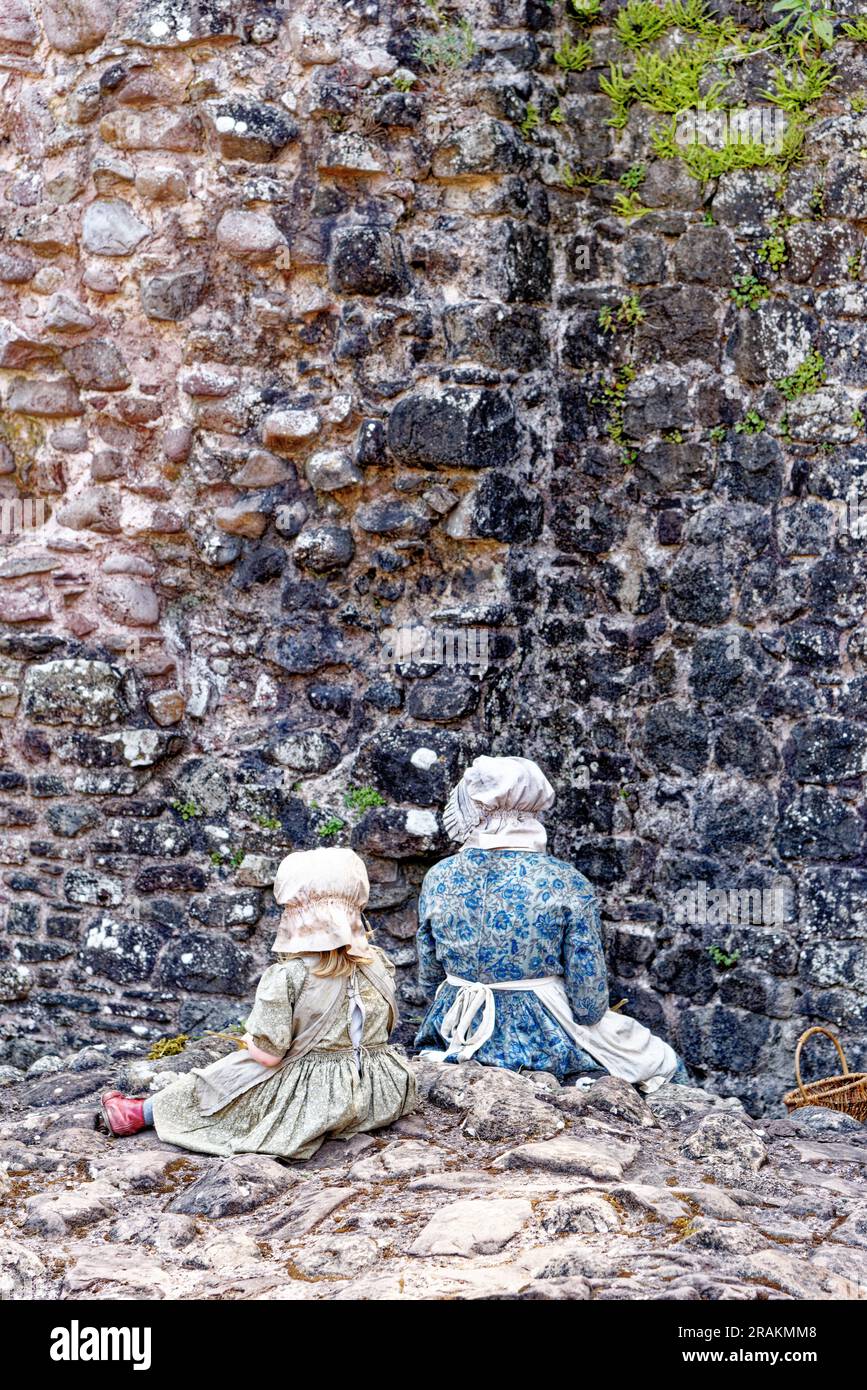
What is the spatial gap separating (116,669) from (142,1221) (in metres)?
2.41

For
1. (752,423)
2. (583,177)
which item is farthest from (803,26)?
(752,423)

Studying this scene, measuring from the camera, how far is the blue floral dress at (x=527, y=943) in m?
4.63

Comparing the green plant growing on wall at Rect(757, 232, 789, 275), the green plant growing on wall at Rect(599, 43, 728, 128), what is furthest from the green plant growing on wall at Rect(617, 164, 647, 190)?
the green plant growing on wall at Rect(757, 232, 789, 275)

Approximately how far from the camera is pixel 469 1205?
139 inches

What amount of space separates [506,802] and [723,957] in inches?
43.7

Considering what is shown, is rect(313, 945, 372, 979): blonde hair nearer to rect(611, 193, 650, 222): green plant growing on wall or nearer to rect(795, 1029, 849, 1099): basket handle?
rect(795, 1029, 849, 1099): basket handle

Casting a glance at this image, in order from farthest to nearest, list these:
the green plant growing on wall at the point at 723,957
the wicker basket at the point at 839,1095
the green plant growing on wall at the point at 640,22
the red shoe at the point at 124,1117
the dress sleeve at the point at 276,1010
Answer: the green plant growing on wall at the point at 640,22 → the green plant growing on wall at the point at 723,957 → the wicker basket at the point at 839,1095 → the red shoe at the point at 124,1117 → the dress sleeve at the point at 276,1010

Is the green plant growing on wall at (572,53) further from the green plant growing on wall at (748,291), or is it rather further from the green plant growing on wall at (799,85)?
the green plant growing on wall at (748,291)

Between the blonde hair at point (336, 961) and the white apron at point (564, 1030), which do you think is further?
the white apron at point (564, 1030)

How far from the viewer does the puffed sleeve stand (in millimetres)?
4836

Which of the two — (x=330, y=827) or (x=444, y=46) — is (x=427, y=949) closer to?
(x=330, y=827)

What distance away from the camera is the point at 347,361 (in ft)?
17.8

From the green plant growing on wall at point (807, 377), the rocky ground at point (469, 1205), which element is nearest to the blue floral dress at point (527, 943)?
the rocky ground at point (469, 1205)

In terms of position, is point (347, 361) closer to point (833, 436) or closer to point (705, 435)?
point (705, 435)
